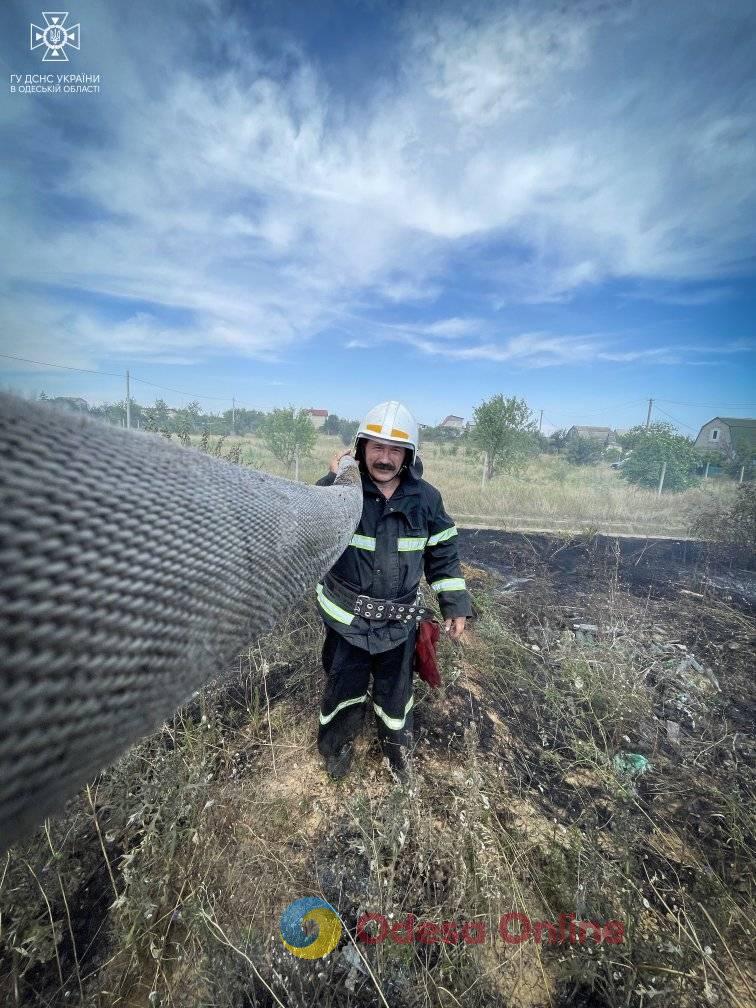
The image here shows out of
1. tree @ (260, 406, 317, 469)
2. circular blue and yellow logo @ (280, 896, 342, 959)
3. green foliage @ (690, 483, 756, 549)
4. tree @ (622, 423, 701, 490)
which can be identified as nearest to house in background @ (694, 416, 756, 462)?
tree @ (622, 423, 701, 490)

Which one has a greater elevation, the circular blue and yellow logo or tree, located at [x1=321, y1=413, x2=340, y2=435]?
tree, located at [x1=321, y1=413, x2=340, y2=435]

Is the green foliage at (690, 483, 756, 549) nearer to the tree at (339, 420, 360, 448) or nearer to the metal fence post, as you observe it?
the metal fence post

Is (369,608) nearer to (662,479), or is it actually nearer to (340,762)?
(340,762)

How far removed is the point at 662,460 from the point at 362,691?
2113cm

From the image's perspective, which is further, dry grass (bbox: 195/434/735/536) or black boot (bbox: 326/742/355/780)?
dry grass (bbox: 195/434/735/536)

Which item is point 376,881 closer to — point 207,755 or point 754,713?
point 207,755

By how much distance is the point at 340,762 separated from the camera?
2516 mm

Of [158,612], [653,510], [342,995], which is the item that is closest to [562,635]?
[342,995]

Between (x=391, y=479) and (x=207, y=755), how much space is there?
217cm

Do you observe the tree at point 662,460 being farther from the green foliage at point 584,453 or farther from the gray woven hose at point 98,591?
the gray woven hose at point 98,591

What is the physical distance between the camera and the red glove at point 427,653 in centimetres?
253

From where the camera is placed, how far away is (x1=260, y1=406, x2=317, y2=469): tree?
16641 millimetres

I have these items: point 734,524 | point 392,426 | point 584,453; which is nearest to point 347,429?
point 584,453

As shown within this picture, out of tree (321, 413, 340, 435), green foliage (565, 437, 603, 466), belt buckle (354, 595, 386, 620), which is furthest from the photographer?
tree (321, 413, 340, 435)
